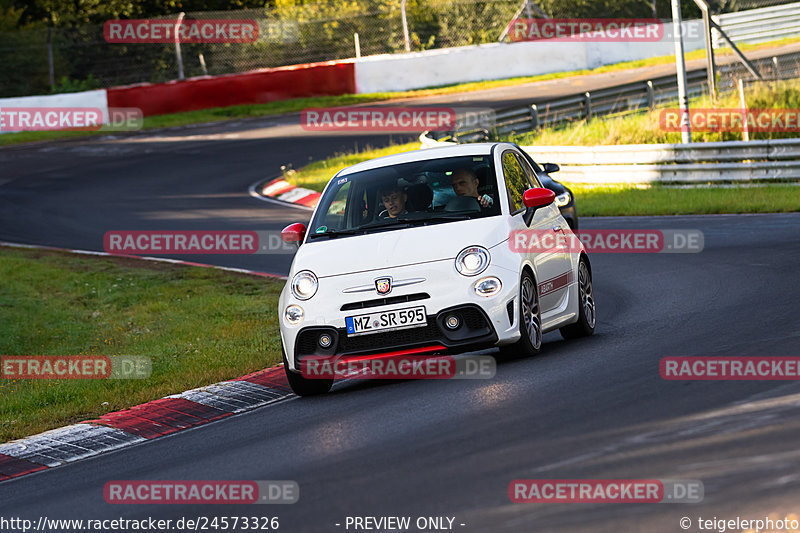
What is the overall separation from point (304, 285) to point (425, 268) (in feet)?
2.88

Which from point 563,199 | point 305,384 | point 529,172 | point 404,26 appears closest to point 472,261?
point 305,384

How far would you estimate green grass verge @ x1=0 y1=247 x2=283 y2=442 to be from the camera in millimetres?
9883

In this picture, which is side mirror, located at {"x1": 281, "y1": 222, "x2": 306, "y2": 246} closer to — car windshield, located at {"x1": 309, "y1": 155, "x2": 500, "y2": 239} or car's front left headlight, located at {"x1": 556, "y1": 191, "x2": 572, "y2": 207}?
car windshield, located at {"x1": 309, "y1": 155, "x2": 500, "y2": 239}

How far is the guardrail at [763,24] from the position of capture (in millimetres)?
53094

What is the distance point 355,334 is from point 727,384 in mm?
2554

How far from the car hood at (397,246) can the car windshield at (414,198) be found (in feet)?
0.63

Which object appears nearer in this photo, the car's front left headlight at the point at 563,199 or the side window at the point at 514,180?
the side window at the point at 514,180

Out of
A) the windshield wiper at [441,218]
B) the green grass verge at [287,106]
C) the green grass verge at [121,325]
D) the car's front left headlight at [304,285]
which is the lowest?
the green grass verge at [121,325]

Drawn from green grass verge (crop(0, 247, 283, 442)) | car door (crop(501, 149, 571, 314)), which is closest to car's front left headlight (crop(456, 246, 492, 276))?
car door (crop(501, 149, 571, 314))

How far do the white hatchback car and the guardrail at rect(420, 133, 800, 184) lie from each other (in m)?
11.8

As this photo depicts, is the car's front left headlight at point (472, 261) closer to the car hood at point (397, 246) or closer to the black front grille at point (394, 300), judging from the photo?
the car hood at point (397, 246)

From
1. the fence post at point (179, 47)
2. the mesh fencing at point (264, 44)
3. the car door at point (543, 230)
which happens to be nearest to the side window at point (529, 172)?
the car door at point (543, 230)

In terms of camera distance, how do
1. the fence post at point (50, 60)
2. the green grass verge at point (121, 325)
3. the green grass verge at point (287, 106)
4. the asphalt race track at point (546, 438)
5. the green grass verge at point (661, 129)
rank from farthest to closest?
the fence post at point (50, 60)
the green grass verge at point (287, 106)
the green grass verge at point (661, 129)
the green grass verge at point (121, 325)
the asphalt race track at point (546, 438)

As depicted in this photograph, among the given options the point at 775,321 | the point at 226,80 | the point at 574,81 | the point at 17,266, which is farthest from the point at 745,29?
the point at 775,321
